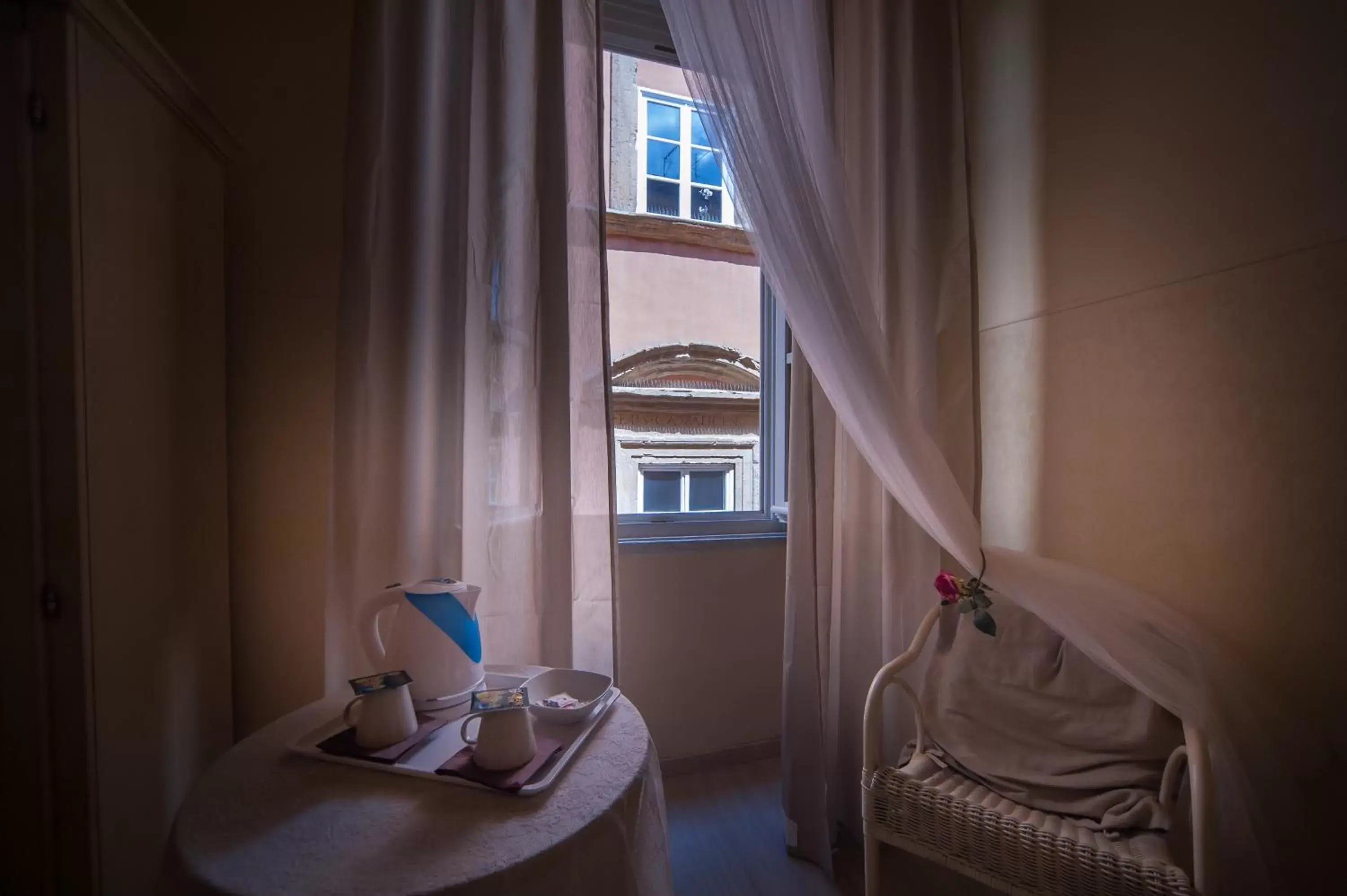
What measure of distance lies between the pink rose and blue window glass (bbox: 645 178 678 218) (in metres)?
1.71

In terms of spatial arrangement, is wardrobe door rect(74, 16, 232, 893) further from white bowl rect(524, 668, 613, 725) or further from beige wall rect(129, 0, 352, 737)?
white bowl rect(524, 668, 613, 725)

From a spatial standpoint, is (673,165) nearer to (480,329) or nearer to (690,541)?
(480,329)

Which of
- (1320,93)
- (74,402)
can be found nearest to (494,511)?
(74,402)

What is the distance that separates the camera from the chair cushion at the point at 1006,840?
0.90 metres

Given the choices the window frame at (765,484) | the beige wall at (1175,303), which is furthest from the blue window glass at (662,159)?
the beige wall at (1175,303)

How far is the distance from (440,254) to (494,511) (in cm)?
65

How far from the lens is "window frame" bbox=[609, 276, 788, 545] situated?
6.29ft

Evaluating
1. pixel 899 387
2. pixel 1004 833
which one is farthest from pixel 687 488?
pixel 1004 833

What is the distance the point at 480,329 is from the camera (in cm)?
134

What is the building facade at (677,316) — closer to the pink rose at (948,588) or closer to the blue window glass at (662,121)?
the blue window glass at (662,121)

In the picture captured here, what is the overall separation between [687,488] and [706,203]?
123cm

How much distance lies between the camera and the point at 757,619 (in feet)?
6.43

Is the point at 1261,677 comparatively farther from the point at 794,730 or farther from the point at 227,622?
the point at 227,622

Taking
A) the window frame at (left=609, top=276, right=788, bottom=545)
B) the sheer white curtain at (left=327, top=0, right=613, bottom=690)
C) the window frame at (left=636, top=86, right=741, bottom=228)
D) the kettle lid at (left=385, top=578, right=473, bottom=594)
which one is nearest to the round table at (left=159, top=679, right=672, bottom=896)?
the kettle lid at (left=385, top=578, right=473, bottom=594)
